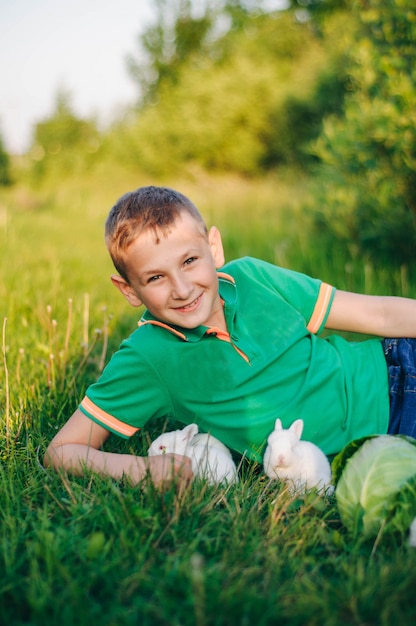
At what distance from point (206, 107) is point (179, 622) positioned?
62.8ft

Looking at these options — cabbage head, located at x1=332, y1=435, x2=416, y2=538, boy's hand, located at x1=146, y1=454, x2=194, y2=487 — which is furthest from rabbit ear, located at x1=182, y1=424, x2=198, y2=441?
cabbage head, located at x1=332, y1=435, x2=416, y2=538

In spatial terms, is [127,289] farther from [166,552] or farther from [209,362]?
[166,552]

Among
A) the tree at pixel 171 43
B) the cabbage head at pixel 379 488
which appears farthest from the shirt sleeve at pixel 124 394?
the tree at pixel 171 43

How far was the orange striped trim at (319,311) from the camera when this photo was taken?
261 cm

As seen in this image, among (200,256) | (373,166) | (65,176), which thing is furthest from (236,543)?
(65,176)

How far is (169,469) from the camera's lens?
83.0 inches

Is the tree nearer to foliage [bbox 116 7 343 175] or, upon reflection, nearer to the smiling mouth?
foliage [bbox 116 7 343 175]

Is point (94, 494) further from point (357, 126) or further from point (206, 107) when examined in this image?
point (206, 107)

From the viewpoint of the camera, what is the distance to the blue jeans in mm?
2404

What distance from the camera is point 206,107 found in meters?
19.2

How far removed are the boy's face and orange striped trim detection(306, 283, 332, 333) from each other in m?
0.48

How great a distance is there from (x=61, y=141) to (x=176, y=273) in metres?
28.0

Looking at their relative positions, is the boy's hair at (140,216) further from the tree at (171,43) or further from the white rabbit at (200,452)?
the tree at (171,43)

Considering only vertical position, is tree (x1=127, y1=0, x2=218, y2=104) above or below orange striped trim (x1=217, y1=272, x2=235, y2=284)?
above
